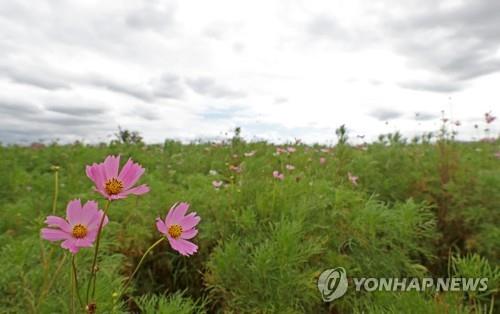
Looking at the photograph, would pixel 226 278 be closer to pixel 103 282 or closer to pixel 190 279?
pixel 190 279

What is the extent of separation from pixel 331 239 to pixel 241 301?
2.22ft

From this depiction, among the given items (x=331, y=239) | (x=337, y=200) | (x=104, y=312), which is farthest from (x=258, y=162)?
(x=104, y=312)

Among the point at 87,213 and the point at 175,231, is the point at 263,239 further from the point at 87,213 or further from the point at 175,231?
the point at 87,213

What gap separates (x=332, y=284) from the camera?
70.6 inches

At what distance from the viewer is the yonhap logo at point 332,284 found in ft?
5.74

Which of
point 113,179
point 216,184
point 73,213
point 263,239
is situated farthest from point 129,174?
point 216,184

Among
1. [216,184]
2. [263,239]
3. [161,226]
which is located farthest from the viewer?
[216,184]

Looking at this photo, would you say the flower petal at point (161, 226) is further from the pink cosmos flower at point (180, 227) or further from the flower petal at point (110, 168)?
the flower petal at point (110, 168)

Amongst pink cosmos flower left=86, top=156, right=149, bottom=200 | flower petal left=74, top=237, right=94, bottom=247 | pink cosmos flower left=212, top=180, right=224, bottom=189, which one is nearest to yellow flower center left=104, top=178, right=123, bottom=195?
pink cosmos flower left=86, top=156, right=149, bottom=200

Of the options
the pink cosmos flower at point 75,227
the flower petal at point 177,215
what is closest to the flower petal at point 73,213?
the pink cosmos flower at point 75,227

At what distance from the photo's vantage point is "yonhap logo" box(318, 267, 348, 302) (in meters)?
1.75

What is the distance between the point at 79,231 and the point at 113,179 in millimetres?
126

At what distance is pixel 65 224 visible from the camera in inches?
29.8

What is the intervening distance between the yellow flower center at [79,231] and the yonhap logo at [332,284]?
126 centimetres
